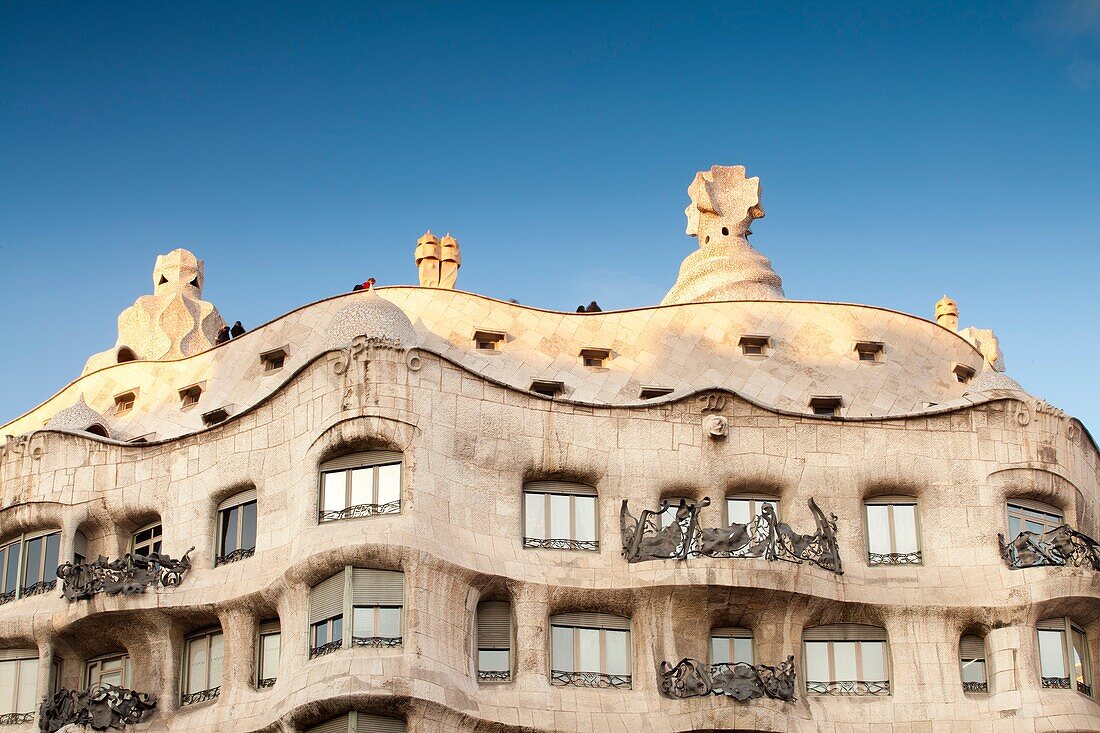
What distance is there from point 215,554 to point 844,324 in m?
13.9

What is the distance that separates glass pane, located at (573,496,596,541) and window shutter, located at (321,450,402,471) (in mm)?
3740

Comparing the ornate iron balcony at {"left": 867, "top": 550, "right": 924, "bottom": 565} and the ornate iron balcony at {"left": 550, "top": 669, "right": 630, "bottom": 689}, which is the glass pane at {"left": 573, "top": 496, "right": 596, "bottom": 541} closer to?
the ornate iron balcony at {"left": 550, "top": 669, "right": 630, "bottom": 689}

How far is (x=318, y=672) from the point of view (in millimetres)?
39281

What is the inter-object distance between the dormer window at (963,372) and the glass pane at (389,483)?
41.5 ft

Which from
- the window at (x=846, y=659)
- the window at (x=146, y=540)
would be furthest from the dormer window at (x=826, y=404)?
the window at (x=146, y=540)

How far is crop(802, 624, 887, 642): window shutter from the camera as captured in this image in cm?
4262

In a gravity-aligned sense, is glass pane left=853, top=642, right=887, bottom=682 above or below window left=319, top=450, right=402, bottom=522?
below

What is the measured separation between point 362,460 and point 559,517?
4009 millimetres

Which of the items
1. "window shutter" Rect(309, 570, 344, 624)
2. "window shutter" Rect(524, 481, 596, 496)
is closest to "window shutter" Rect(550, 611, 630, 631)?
"window shutter" Rect(524, 481, 596, 496)

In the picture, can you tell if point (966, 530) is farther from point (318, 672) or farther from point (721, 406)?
point (318, 672)

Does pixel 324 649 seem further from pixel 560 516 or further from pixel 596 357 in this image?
pixel 596 357

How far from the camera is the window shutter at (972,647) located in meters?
42.6

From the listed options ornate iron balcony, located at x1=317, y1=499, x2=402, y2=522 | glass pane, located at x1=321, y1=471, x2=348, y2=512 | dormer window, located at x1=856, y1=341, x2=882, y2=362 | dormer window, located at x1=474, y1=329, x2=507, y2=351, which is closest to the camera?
ornate iron balcony, located at x1=317, y1=499, x2=402, y2=522

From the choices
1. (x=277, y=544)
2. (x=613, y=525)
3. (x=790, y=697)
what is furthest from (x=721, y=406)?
(x=277, y=544)
